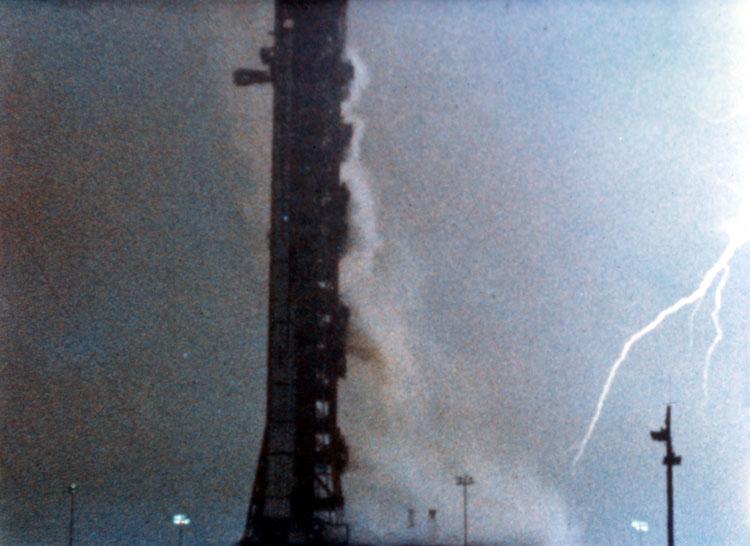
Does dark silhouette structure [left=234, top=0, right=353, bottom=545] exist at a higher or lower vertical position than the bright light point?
higher

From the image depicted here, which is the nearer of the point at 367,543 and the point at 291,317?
the point at 291,317

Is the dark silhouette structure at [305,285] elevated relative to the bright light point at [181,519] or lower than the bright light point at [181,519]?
elevated

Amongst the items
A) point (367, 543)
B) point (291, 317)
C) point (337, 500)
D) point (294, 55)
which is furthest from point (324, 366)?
point (294, 55)

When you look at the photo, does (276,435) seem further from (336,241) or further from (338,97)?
(338,97)

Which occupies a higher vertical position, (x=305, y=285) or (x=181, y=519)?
(x=305, y=285)

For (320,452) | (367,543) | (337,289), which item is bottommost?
(367,543)

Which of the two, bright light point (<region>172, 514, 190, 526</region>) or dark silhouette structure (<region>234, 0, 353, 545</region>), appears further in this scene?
bright light point (<region>172, 514, 190, 526</region>)

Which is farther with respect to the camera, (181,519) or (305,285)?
(181,519)

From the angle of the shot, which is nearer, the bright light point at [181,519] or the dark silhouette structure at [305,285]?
the dark silhouette structure at [305,285]
